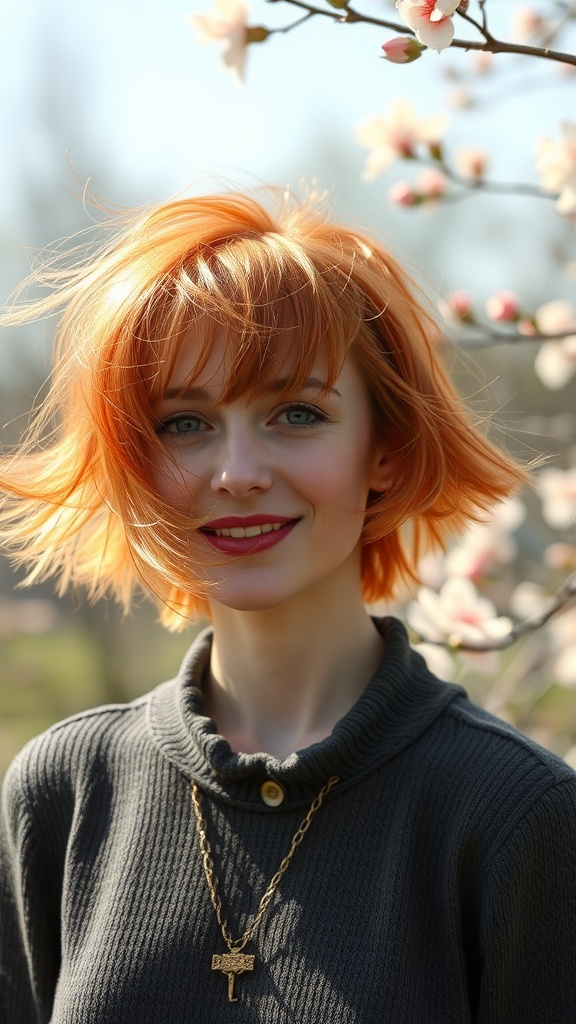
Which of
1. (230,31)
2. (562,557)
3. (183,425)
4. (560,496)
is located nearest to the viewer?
(183,425)

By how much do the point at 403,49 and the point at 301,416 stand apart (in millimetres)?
413

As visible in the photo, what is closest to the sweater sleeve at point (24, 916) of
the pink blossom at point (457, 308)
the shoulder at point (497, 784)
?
the shoulder at point (497, 784)

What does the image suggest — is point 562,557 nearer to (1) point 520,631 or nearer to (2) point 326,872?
(1) point 520,631

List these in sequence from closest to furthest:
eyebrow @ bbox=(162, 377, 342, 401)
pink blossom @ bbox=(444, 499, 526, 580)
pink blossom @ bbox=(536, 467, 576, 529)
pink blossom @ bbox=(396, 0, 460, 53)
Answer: pink blossom @ bbox=(396, 0, 460, 53) → eyebrow @ bbox=(162, 377, 342, 401) → pink blossom @ bbox=(444, 499, 526, 580) → pink blossom @ bbox=(536, 467, 576, 529)

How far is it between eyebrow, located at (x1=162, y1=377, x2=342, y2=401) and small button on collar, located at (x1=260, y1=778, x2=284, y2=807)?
46 cm

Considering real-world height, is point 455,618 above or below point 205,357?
below

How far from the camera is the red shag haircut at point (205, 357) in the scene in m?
1.30

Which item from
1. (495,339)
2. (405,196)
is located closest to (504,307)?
(495,339)

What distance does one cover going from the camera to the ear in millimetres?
1438

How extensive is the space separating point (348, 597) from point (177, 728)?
0.89 ft

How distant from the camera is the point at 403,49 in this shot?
3.92 ft

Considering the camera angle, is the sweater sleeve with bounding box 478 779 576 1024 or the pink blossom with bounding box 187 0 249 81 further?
the pink blossom with bounding box 187 0 249 81

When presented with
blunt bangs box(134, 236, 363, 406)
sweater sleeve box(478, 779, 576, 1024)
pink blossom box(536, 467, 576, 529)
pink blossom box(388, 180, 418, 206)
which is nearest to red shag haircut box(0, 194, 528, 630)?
blunt bangs box(134, 236, 363, 406)

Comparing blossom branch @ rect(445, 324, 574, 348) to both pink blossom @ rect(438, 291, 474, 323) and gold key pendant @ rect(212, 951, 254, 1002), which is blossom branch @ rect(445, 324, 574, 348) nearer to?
pink blossom @ rect(438, 291, 474, 323)
